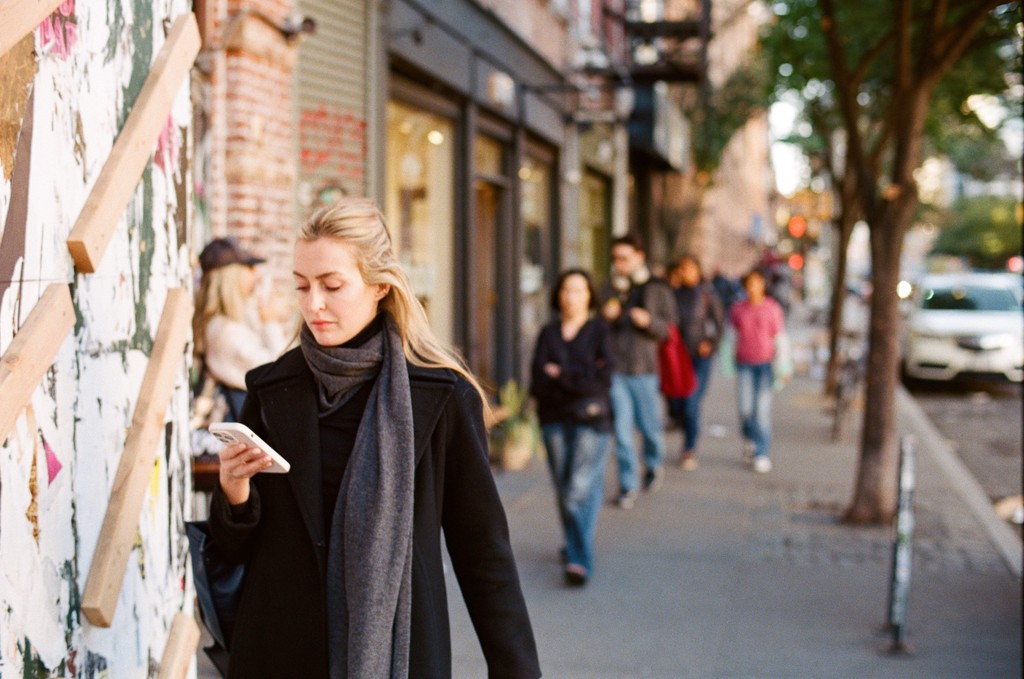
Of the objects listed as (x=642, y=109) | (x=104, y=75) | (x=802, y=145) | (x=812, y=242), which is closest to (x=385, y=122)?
(x=104, y=75)

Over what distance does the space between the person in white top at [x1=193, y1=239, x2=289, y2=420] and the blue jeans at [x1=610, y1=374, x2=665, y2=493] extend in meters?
4.14

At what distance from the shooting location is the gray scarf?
9.00 ft

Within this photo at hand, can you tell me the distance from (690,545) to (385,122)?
386cm

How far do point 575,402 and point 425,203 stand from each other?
4557 mm

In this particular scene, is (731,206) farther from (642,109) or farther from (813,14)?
(813,14)

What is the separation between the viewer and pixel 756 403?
38.8 feet

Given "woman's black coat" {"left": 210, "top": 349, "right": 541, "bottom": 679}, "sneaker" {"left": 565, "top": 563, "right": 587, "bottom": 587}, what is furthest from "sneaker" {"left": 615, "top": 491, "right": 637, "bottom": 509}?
"woman's black coat" {"left": 210, "top": 349, "right": 541, "bottom": 679}

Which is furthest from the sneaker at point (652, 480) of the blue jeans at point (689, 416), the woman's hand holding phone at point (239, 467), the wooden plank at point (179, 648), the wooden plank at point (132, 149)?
the woman's hand holding phone at point (239, 467)

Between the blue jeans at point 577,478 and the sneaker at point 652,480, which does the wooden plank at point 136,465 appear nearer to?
the blue jeans at point 577,478

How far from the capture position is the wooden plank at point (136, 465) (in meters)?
2.95

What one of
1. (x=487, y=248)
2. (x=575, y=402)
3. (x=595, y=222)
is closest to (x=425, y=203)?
(x=487, y=248)

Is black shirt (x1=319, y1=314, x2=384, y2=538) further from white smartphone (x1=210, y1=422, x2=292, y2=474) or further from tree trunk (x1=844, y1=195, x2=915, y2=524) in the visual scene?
tree trunk (x1=844, y1=195, x2=915, y2=524)

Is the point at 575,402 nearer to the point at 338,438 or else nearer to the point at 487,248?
the point at 338,438

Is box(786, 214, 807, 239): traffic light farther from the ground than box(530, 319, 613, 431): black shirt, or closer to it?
farther from the ground
